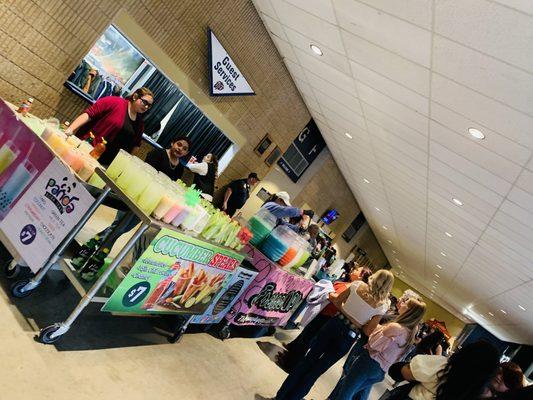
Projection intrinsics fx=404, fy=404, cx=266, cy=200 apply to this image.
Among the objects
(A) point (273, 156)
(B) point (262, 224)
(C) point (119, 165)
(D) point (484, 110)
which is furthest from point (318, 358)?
(A) point (273, 156)

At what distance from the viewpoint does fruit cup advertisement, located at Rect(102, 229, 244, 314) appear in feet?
8.09

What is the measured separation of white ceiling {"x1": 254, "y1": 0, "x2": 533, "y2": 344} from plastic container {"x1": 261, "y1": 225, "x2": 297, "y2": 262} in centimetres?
197

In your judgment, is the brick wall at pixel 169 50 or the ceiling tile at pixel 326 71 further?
the ceiling tile at pixel 326 71

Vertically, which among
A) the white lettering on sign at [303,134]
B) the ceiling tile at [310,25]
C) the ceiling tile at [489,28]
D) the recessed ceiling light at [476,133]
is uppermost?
the ceiling tile at [310,25]

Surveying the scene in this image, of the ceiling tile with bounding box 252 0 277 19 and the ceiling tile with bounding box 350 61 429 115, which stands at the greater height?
the ceiling tile with bounding box 252 0 277 19

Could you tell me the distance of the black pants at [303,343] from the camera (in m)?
4.27

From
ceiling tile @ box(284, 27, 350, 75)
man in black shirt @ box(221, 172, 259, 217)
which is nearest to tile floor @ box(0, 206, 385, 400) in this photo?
man in black shirt @ box(221, 172, 259, 217)

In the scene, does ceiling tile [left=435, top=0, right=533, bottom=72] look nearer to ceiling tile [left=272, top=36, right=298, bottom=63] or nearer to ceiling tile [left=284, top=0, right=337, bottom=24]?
ceiling tile [left=284, top=0, right=337, bottom=24]

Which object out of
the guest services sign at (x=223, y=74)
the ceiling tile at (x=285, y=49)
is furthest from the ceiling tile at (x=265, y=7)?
the guest services sign at (x=223, y=74)

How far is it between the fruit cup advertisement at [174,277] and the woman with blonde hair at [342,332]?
2.98 feet

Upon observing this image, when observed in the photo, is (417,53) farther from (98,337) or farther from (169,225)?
(98,337)

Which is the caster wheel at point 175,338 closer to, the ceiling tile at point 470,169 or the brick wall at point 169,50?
the brick wall at point 169,50

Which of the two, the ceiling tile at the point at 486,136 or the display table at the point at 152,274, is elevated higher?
the ceiling tile at the point at 486,136

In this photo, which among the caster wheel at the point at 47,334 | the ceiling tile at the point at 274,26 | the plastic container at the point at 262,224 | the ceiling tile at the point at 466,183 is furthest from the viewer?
the ceiling tile at the point at 274,26
